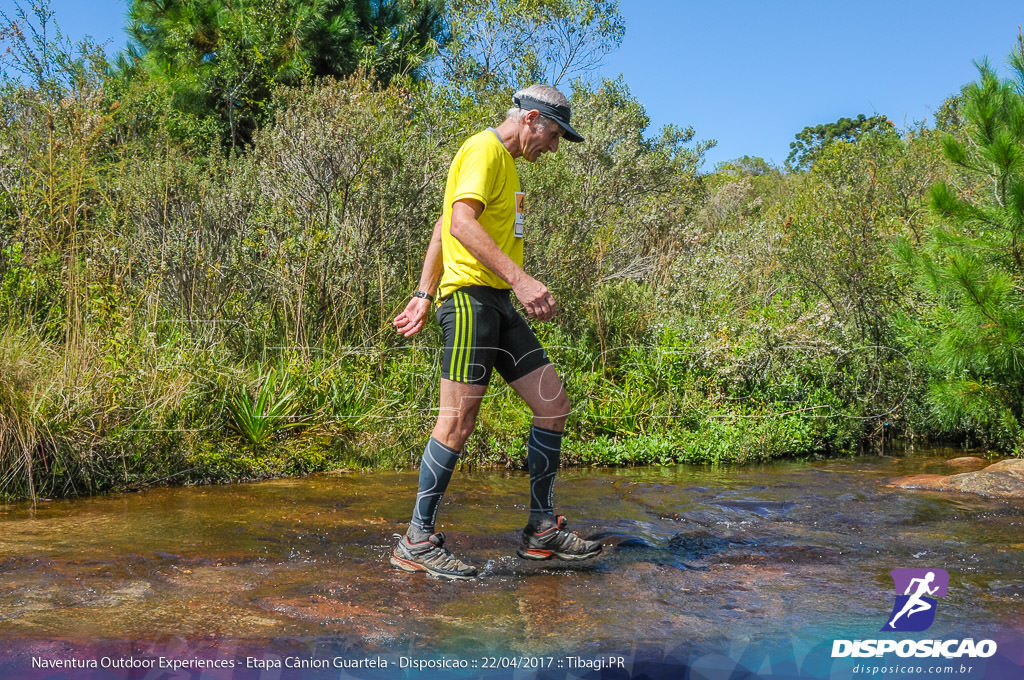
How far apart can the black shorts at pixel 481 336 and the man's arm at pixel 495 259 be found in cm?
19

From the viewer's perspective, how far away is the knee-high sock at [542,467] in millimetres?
4289

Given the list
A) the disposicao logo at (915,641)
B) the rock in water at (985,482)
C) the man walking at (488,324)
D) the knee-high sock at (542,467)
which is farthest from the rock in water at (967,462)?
the knee-high sock at (542,467)

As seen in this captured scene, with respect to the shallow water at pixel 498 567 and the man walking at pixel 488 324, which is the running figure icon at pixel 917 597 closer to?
the shallow water at pixel 498 567

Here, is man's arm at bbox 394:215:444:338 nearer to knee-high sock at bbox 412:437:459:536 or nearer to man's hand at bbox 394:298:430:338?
man's hand at bbox 394:298:430:338

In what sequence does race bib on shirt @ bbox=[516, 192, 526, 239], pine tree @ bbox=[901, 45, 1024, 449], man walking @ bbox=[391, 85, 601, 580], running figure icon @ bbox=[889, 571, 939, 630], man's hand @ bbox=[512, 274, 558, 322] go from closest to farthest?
running figure icon @ bbox=[889, 571, 939, 630]
man's hand @ bbox=[512, 274, 558, 322]
man walking @ bbox=[391, 85, 601, 580]
race bib on shirt @ bbox=[516, 192, 526, 239]
pine tree @ bbox=[901, 45, 1024, 449]

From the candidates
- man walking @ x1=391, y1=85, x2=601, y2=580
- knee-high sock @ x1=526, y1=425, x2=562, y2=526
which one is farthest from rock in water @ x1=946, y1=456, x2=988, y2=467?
knee-high sock @ x1=526, y1=425, x2=562, y2=526

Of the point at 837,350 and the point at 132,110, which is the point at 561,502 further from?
the point at 132,110

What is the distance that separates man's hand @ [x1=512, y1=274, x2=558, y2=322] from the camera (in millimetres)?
3697

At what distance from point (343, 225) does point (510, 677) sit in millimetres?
6030

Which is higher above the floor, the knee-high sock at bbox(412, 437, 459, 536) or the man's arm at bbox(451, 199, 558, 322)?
the man's arm at bbox(451, 199, 558, 322)

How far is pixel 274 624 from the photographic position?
10.7 ft

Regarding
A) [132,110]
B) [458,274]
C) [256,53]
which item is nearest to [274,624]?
[458,274]

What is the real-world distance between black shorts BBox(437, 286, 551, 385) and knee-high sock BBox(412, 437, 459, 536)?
1.10ft

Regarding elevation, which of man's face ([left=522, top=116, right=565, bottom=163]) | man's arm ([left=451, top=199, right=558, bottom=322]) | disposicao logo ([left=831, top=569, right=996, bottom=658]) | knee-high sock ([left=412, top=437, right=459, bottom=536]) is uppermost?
man's face ([left=522, top=116, right=565, bottom=163])
